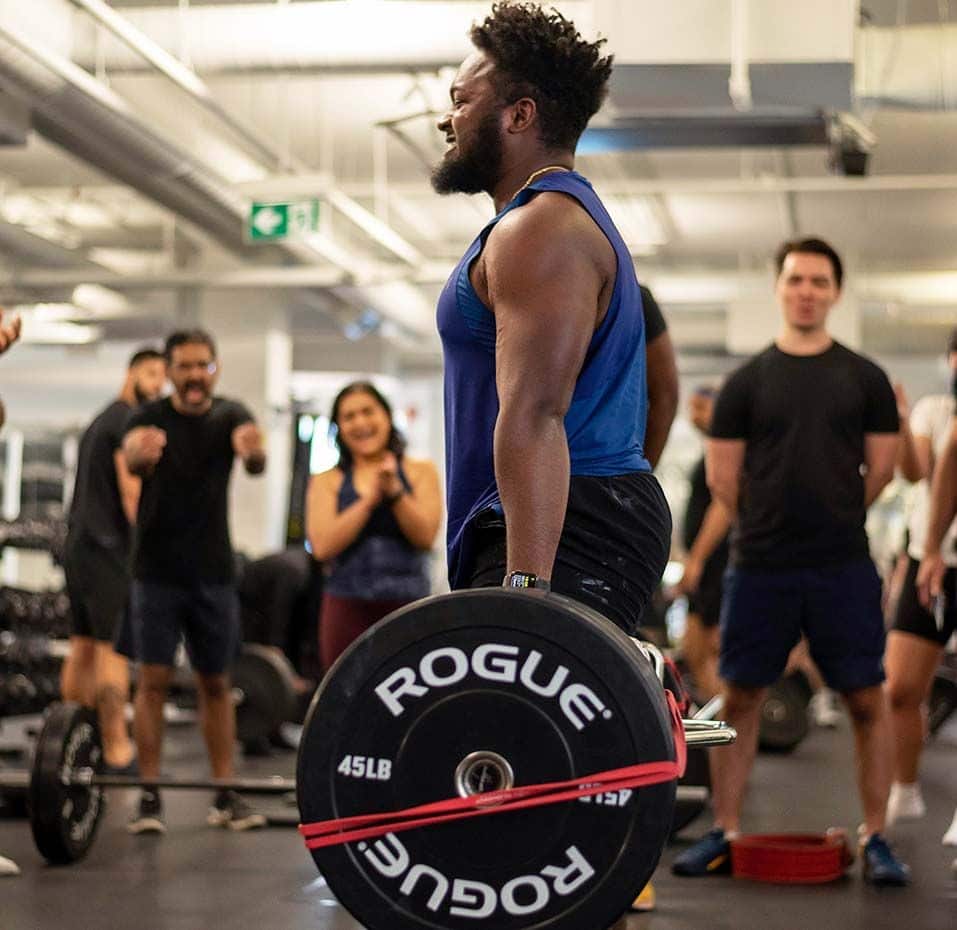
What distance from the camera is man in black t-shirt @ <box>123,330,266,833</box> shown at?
426cm

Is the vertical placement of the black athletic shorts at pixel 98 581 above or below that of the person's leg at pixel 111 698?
above

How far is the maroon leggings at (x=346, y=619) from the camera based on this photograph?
4.22 m

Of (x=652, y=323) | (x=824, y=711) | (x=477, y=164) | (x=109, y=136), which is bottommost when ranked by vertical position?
(x=824, y=711)

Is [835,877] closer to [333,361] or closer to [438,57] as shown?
[438,57]

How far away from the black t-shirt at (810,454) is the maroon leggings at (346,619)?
104cm

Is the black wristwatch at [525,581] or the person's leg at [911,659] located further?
the person's leg at [911,659]

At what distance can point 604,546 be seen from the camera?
6.26 feet

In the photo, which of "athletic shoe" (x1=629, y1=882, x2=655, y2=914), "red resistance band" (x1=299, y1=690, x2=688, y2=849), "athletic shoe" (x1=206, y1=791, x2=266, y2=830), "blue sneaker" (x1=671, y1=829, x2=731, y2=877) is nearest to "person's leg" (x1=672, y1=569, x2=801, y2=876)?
"blue sneaker" (x1=671, y1=829, x2=731, y2=877)

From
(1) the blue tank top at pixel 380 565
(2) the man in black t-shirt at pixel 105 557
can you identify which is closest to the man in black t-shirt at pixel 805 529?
(1) the blue tank top at pixel 380 565

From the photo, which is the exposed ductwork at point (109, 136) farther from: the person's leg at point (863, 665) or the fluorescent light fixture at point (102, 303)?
the fluorescent light fixture at point (102, 303)

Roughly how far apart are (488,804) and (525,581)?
253mm

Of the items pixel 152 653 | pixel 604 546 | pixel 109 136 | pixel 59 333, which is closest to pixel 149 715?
pixel 152 653

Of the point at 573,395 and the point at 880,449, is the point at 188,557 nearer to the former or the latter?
the point at 880,449

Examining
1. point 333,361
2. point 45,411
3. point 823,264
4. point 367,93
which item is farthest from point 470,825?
point 45,411
